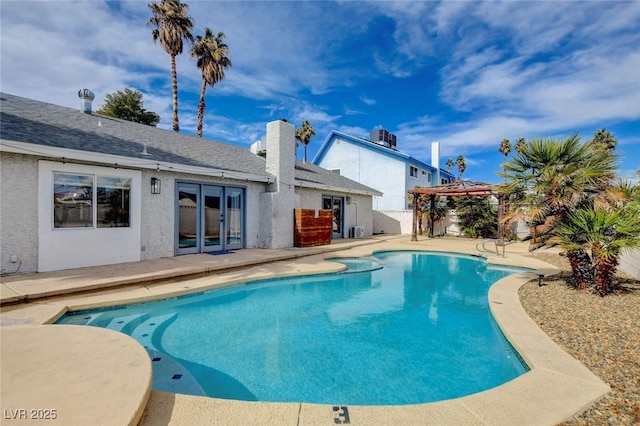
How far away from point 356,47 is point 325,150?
1236cm

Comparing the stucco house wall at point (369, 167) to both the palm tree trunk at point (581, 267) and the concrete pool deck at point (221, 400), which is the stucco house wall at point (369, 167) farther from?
the concrete pool deck at point (221, 400)

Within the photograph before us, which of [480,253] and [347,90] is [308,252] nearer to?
[480,253]

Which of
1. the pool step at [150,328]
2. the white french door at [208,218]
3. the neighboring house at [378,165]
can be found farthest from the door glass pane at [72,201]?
the neighboring house at [378,165]

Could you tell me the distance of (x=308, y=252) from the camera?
1147 centimetres

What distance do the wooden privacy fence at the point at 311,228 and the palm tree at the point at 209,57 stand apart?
49.9 feet

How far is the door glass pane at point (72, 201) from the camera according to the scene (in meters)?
7.25

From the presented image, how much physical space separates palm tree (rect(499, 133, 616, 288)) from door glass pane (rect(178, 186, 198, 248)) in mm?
9859

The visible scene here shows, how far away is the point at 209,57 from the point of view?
22938 millimetres

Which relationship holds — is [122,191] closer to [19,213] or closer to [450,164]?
[19,213]

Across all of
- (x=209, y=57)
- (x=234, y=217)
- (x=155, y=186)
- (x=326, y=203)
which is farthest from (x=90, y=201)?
(x=209, y=57)

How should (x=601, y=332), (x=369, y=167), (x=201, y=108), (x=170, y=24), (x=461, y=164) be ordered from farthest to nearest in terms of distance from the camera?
(x=461, y=164)
(x=369, y=167)
(x=201, y=108)
(x=170, y=24)
(x=601, y=332)

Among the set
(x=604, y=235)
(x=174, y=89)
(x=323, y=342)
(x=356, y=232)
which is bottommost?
(x=323, y=342)

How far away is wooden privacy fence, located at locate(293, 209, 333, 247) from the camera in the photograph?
12.8 metres

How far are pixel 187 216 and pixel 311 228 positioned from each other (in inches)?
213
